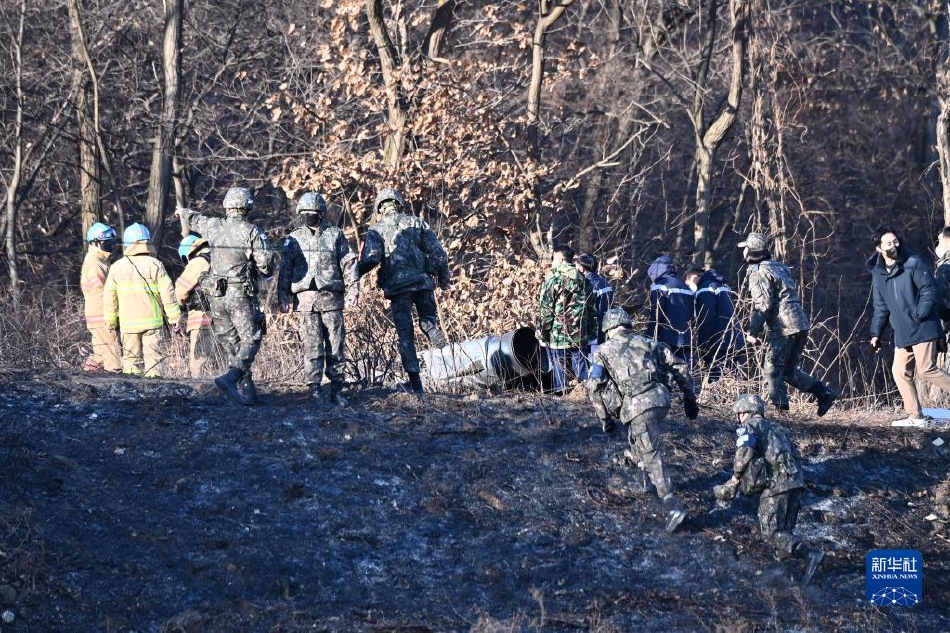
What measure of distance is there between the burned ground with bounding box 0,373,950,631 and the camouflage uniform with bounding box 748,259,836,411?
20.8 inches

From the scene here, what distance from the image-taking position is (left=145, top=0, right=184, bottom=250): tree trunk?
17.3 metres

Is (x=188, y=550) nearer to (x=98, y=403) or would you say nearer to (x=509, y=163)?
(x=98, y=403)

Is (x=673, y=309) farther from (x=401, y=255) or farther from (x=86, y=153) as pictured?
(x=86, y=153)

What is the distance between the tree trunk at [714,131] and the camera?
1880 cm

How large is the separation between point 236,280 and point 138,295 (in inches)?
80.9

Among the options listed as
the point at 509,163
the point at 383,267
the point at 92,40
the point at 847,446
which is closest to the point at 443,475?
the point at 383,267

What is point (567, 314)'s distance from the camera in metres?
11.2

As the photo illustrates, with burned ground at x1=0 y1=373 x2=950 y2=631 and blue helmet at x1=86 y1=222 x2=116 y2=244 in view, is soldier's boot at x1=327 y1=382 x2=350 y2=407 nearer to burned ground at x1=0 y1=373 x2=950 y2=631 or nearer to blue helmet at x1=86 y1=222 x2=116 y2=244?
burned ground at x1=0 y1=373 x2=950 y2=631

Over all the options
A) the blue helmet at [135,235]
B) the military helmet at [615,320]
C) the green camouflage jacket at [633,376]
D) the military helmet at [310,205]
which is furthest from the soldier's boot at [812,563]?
the blue helmet at [135,235]

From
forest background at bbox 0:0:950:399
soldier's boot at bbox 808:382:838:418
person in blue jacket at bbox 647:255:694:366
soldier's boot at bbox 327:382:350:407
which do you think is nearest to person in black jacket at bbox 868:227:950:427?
soldier's boot at bbox 808:382:838:418

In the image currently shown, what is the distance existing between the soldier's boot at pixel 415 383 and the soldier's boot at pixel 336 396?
2.20 feet

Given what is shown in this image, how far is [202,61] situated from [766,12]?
29.1ft

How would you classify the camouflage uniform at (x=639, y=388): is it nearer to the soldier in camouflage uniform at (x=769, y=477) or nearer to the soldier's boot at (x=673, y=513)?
the soldier's boot at (x=673, y=513)

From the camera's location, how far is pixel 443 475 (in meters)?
9.13
